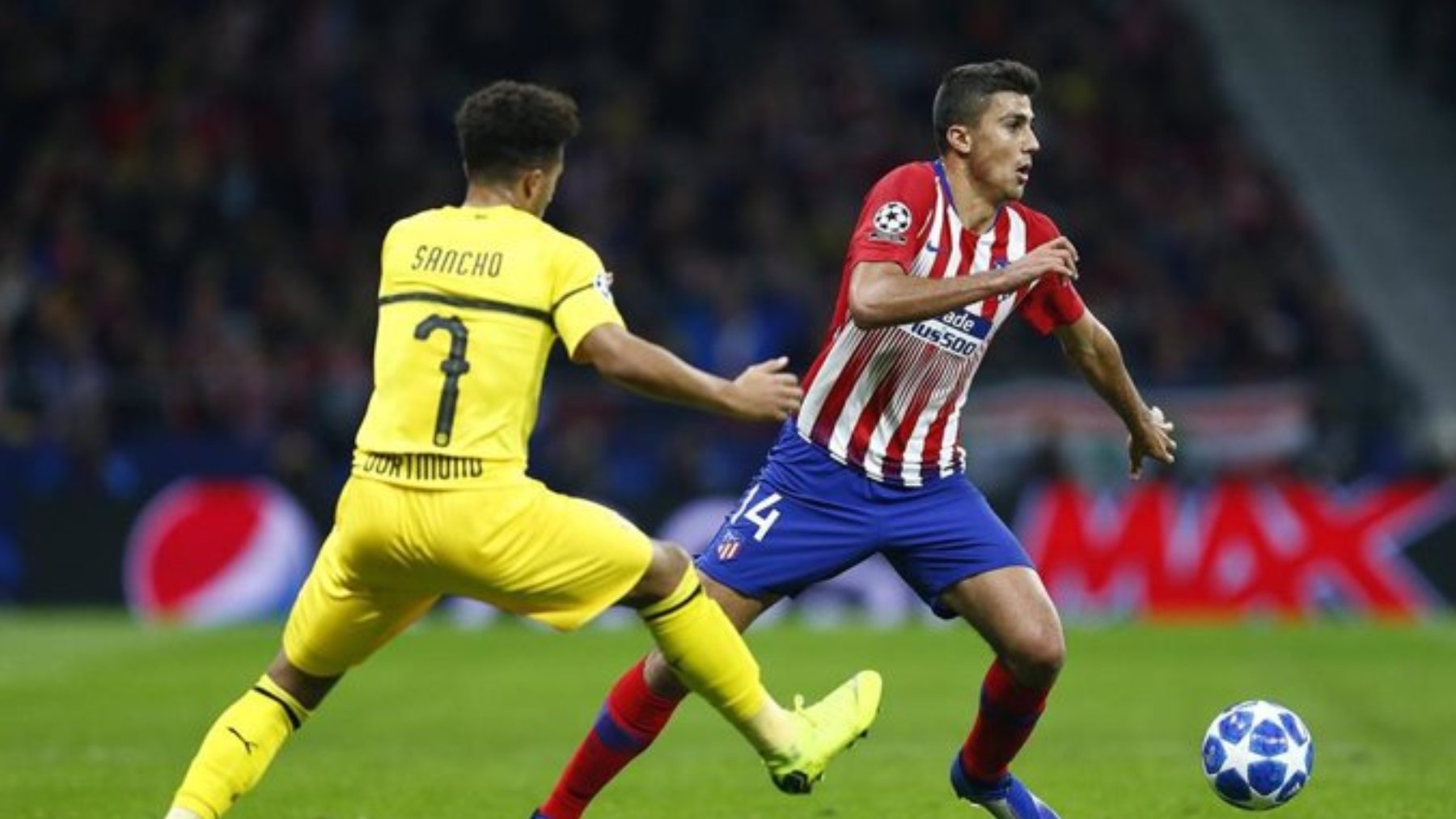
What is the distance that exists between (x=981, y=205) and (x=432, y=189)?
14.8 metres

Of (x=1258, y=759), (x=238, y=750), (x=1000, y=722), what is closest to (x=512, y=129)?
(x=238, y=750)

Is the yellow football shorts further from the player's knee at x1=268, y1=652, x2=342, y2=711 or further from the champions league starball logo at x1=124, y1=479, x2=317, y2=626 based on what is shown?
the champions league starball logo at x1=124, y1=479, x2=317, y2=626

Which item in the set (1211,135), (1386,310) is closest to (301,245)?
(1211,135)

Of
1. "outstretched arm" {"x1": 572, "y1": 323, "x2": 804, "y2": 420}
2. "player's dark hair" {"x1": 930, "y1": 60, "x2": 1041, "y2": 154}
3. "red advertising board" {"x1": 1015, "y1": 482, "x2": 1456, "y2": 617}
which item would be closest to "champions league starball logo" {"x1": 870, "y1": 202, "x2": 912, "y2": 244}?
"player's dark hair" {"x1": 930, "y1": 60, "x2": 1041, "y2": 154}

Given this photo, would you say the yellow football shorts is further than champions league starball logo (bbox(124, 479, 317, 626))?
No

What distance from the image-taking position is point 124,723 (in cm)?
1277

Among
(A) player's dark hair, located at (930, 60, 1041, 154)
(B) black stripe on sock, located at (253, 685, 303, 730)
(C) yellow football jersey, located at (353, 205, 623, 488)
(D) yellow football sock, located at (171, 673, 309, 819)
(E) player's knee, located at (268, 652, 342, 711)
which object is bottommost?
(D) yellow football sock, located at (171, 673, 309, 819)

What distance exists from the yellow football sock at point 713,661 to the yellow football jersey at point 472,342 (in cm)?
61

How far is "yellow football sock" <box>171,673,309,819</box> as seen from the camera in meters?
6.65

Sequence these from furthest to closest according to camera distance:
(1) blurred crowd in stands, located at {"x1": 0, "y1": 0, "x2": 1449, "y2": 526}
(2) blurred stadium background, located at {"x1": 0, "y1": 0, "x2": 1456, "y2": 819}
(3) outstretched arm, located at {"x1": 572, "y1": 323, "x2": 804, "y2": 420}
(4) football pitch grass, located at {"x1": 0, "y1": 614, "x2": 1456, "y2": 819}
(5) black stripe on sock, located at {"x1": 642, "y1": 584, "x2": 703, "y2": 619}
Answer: (1) blurred crowd in stands, located at {"x1": 0, "y1": 0, "x2": 1449, "y2": 526}
(2) blurred stadium background, located at {"x1": 0, "y1": 0, "x2": 1456, "y2": 819}
(4) football pitch grass, located at {"x1": 0, "y1": 614, "x2": 1456, "y2": 819}
(5) black stripe on sock, located at {"x1": 642, "y1": 584, "x2": 703, "y2": 619}
(3) outstretched arm, located at {"x1": 572, "y1": 323, "x2": 804, "y2": 420}

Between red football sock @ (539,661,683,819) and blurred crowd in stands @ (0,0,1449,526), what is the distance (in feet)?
37.4

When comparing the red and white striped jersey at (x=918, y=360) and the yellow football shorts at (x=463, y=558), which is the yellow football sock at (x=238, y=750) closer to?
the yellow football shorts at (x=463, y=558)

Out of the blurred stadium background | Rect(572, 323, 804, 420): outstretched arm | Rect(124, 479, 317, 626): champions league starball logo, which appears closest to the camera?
Rect(572, 323, 804, 420): outstretched arm

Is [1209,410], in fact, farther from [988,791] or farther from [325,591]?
[325,591]
